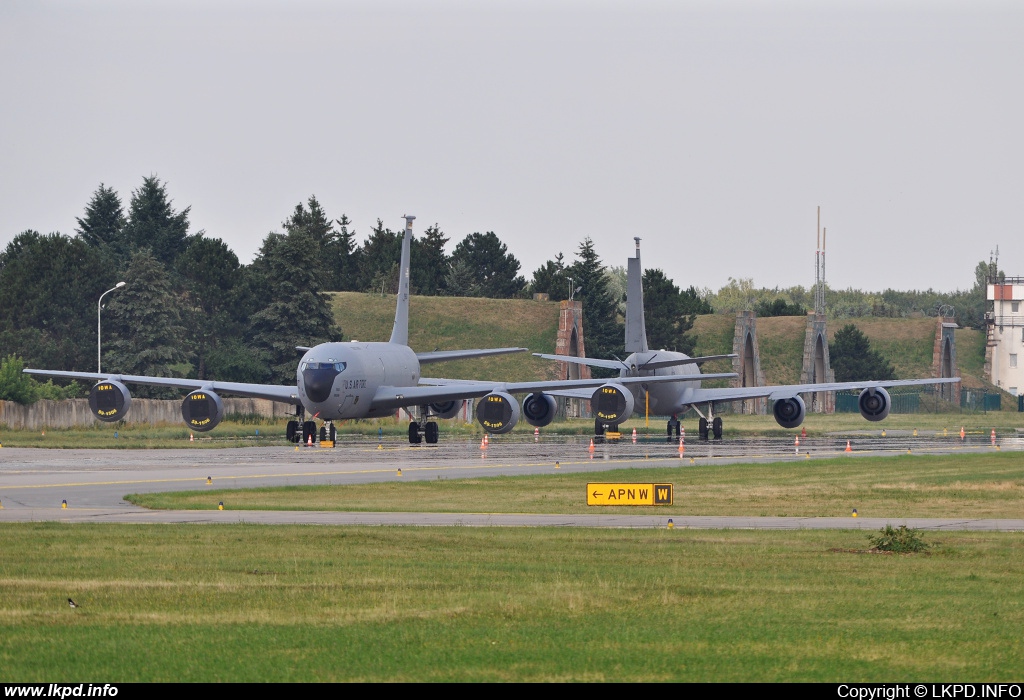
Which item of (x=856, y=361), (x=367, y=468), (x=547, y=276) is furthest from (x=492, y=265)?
(x=367, y=468)

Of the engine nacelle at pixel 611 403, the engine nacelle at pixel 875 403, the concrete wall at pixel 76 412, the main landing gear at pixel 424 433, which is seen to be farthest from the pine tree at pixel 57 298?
the engine nacelle at pixel 875 403

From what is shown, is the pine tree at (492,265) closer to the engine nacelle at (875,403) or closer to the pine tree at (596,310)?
the pine tree at (596,310)

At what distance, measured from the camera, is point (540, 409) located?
63844 millimetres

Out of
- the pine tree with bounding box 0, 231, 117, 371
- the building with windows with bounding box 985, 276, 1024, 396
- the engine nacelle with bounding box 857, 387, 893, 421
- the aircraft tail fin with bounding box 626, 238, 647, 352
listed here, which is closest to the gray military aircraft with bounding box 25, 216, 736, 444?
the aircraft tail fin with bounding box 626, 238, 647, 352

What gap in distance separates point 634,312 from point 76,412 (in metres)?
30.0

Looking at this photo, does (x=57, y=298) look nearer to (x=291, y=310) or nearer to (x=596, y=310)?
(x=291, y=310)

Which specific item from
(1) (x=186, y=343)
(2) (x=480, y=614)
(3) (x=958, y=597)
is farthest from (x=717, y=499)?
(1) (x=186, y=343)

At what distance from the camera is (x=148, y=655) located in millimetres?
11969

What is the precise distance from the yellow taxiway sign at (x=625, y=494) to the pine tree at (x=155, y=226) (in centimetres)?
10323

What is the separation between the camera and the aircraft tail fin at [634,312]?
217 ft

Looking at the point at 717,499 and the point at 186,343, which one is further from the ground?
the point at 186,343
